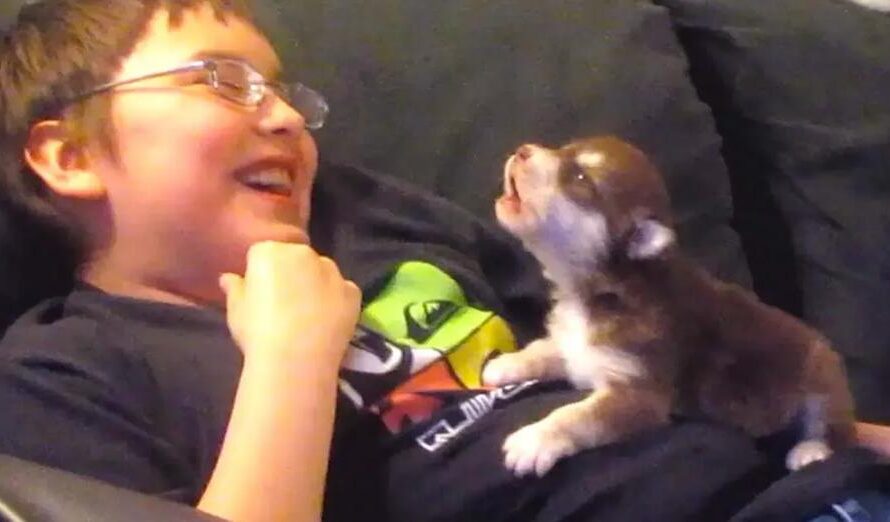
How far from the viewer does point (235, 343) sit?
3.74 feet

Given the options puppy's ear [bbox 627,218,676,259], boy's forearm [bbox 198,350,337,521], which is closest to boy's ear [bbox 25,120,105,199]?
boy's forearm [bbox 198,350,337,521]

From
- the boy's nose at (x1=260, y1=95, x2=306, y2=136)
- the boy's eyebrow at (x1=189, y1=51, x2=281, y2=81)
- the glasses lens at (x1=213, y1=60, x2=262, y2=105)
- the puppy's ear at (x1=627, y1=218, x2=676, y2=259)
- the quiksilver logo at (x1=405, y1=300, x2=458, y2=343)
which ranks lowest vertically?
the quiksilver logo at (x1=405, y1=300, x2=458, y2=343)

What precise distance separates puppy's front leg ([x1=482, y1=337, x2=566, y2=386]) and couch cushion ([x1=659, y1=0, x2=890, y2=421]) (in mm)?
427

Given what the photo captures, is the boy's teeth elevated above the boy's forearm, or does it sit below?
above

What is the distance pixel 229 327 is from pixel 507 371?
26 cm

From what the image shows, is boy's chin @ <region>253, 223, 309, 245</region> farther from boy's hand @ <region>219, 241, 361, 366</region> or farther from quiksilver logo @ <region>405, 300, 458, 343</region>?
quiksilver logo @ <region>405, 300, 458, 343</region>

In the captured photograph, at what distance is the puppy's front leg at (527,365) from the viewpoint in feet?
3.96

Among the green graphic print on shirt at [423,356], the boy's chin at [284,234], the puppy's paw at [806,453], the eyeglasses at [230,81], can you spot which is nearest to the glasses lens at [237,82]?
the eyeglasses at [230,81]

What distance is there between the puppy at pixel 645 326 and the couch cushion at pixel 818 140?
0.97 ft

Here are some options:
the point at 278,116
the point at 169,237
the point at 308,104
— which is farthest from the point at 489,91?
the point at 169,237

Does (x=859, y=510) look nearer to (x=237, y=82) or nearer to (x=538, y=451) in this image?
(x=538, y=451)

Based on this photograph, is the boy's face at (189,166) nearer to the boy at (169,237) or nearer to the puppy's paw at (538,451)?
the boy at (169,237)

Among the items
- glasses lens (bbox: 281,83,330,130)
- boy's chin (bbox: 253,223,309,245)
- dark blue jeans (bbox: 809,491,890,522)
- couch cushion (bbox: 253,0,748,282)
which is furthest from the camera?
couch cushion (bbox: 253,0,748,282)

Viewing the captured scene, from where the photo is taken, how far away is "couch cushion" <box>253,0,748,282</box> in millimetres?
1429
